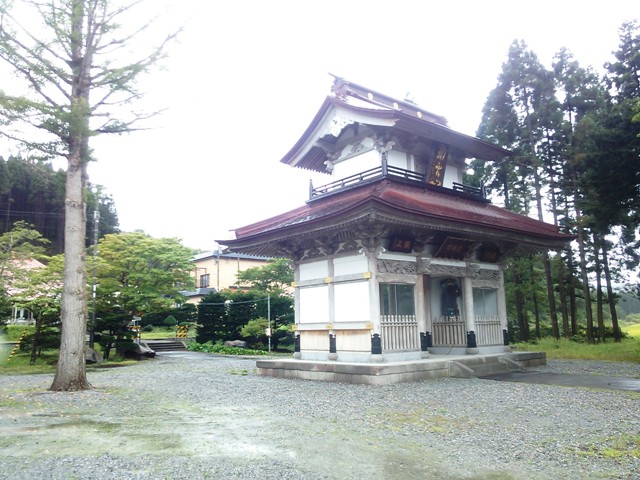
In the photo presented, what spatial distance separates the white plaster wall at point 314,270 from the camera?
1434cm

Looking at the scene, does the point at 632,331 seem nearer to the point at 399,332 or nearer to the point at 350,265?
the point at 399,332

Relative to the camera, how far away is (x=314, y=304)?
14570 mm

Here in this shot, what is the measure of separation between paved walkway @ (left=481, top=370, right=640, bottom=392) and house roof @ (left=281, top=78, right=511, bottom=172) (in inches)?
294

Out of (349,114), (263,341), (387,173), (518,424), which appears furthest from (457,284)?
Result: (263,341)

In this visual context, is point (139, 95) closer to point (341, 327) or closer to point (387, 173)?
point (387, 173)

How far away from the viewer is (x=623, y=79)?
2134 centimetres

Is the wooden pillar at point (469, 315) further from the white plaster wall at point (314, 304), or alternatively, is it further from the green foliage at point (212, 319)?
the green foliage at point (212, 319)

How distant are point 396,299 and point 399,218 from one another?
266 centimetres

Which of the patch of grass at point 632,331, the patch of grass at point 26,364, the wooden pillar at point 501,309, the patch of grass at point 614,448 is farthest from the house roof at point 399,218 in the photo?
the patch of grass at point 632,331

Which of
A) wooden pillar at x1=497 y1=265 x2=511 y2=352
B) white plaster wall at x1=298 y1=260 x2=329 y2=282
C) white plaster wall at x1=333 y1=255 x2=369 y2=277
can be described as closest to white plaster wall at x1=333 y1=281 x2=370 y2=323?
white plaster wall at x1=333 y1=255 x2=369 y2=277

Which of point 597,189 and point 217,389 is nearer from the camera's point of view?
point 217,389

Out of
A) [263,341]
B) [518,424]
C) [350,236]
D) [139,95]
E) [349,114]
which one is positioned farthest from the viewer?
[263,341]

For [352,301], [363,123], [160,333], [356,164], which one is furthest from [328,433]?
[160,333]

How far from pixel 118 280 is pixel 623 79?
2718 centimetres
